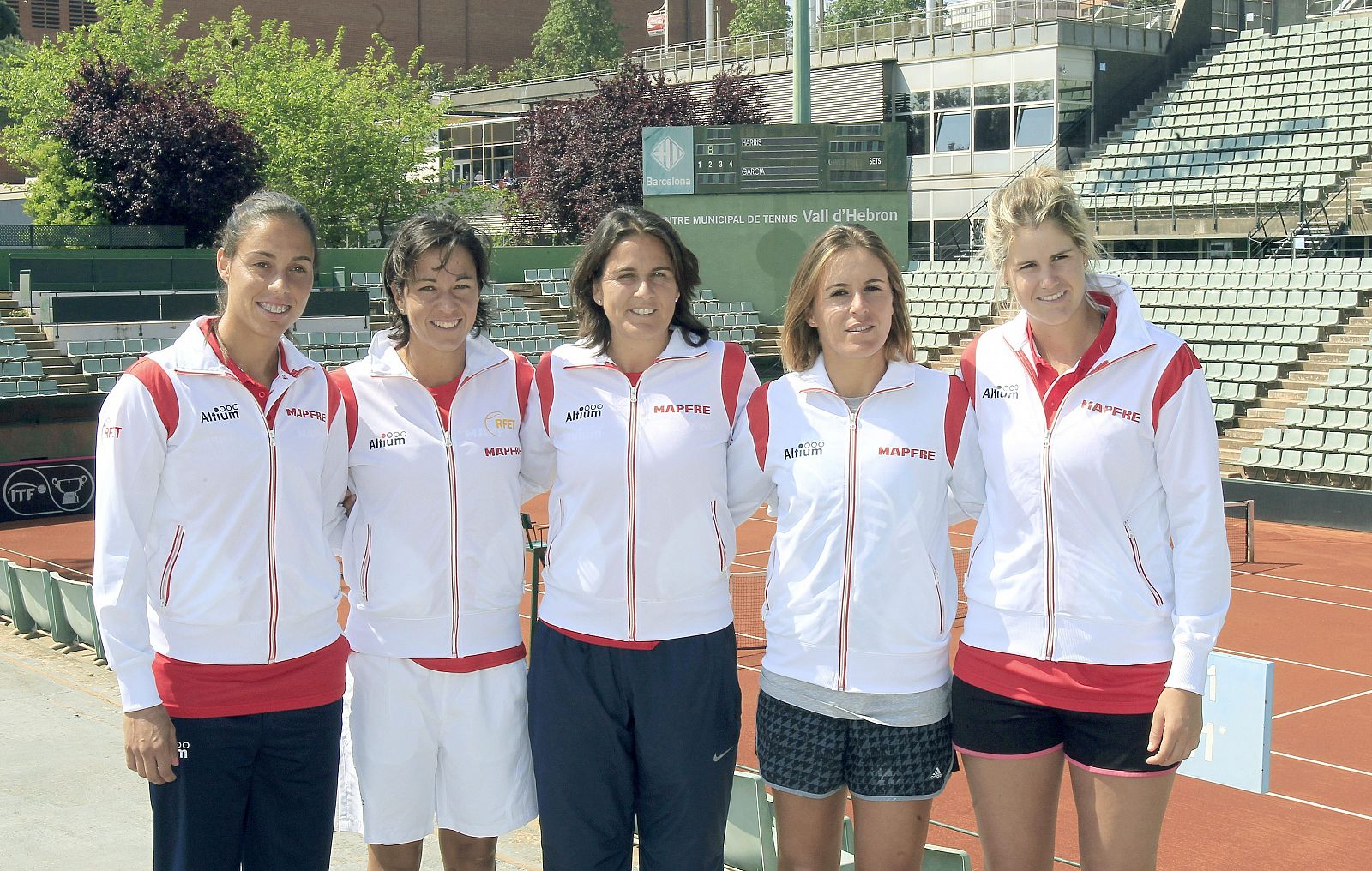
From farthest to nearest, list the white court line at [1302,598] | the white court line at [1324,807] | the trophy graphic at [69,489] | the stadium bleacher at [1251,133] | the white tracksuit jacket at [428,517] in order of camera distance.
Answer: the stadium bleacher at [1251,133] < the trophy graphic at [69,489] < the white court line at [1302,598] < the white court line at [1324,807] < the white tracksuit jacket at [428,517]

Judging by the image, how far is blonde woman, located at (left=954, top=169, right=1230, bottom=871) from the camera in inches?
123

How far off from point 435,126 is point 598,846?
4126 cm

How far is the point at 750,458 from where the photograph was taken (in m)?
3.49

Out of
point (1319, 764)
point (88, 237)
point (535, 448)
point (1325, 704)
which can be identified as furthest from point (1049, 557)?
point (88, 237)

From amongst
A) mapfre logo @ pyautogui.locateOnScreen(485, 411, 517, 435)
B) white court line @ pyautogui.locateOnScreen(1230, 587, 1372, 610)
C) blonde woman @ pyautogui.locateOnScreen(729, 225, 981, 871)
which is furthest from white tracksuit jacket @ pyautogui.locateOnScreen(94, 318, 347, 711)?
white court line @ pyautogui.locateOnScreen(1230, 587, 1372, 610)

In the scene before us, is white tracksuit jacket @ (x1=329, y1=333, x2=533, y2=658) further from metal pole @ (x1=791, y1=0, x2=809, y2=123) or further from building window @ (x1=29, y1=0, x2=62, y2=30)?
building window @ (x1=29, y1=0, x2=62, y2=30)

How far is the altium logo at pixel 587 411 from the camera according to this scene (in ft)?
11.6

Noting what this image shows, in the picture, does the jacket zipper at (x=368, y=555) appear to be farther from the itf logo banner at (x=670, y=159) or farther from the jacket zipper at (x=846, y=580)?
the itf logo banner at (x=670, y=159)

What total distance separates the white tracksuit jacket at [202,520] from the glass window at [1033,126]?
3106cm

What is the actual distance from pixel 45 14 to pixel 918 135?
37.6 m

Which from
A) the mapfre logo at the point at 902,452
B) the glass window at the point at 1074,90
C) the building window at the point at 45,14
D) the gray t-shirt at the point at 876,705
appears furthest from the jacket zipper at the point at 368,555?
the building window at the point at 45,14

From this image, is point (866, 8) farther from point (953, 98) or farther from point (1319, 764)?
point (1319, 764)

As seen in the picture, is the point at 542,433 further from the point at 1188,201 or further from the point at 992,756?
the point at 1188,201

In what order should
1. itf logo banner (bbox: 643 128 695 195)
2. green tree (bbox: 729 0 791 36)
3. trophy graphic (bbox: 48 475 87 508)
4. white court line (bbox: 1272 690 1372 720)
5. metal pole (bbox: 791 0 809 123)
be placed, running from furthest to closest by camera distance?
green tree (bbox: 729 0 791 36)
itf logo banner (bbox: 643 128 695 195)
metal pole (bbox: 791 0 809 123)
trophy graphic (bbox: 48 475 87 508)
white court line (bbox: 1272 690 1372 720)
